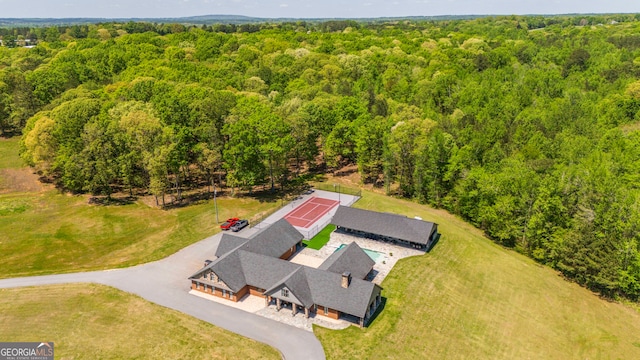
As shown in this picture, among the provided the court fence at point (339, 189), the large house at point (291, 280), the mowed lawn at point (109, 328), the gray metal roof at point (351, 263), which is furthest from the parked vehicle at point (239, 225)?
the court fence at point (339, 189)

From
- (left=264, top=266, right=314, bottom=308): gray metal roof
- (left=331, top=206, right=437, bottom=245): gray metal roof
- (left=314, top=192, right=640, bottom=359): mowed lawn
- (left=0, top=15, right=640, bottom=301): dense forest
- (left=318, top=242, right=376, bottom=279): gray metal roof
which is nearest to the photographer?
(left=314, top=192, right=640, bottom=359): mowed lawn

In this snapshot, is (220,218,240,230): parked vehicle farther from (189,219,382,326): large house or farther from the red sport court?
(189,219,382,326): large house

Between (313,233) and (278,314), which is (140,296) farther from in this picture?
(313,233)

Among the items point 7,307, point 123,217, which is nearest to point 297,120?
point 123,217

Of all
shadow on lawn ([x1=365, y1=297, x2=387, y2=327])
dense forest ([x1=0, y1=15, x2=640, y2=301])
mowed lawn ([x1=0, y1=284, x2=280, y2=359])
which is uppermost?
dense forest ([x1=0, y1=15, x2=640, y2=301])

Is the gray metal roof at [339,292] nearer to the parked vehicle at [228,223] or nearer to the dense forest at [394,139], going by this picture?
the parked vehicle at [228,223]
